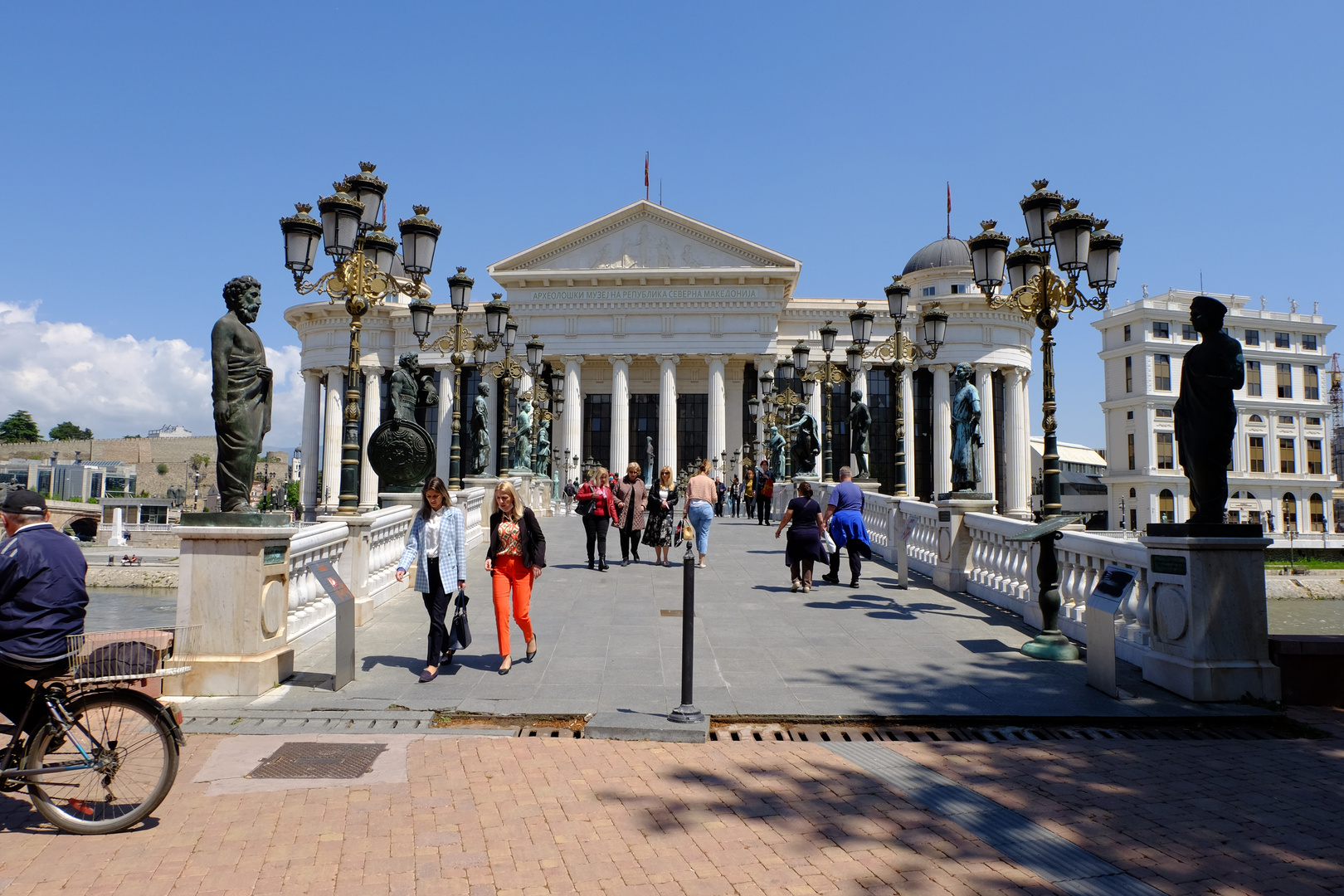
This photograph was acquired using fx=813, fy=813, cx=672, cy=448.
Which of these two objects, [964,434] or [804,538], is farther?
[964,434]

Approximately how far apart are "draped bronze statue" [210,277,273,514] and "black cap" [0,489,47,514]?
2.67 metres

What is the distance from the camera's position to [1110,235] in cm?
1066

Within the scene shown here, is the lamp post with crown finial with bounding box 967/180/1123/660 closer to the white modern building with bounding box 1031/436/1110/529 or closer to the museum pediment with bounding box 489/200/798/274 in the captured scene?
the museum pediment with bounding box 489/200/798/274

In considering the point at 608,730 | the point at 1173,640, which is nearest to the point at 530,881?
the point at 608,730

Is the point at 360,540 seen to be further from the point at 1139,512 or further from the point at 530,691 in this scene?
the point at 1139,512

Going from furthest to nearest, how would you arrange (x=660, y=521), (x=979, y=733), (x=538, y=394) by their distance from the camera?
(x=538, y=394) → (x=660, y=521) → (x=979, y=733)

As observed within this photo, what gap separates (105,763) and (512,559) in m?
4.08

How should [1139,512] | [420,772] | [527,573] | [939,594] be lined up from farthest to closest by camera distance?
[1139,512] < [939,594] < [527,573] < [420,772]

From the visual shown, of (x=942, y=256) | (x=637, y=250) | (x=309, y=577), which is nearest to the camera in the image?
(x=309, y=577)

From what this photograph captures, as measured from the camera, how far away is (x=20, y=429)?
408ft

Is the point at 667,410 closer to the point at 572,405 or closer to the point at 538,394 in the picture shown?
the point at 572,405

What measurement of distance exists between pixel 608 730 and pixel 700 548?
9254 mm

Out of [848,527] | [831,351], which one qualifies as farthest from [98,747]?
[831,351]

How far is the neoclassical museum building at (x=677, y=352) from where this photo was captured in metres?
53.2
